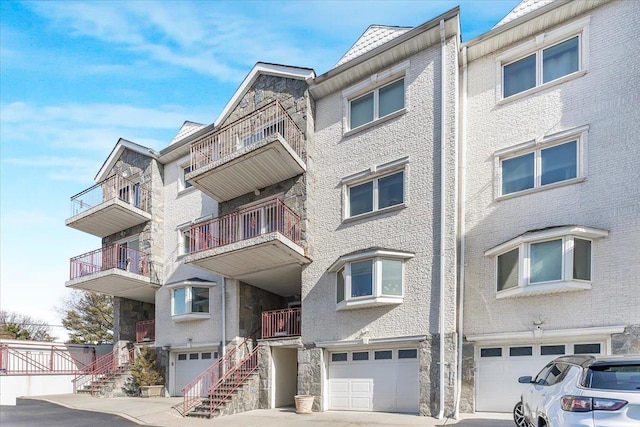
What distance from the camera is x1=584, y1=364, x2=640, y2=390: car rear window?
5.78 meters

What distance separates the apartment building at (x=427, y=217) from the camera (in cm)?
1137

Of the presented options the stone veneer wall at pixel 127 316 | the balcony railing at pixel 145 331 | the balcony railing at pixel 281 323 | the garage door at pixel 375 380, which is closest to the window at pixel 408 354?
the garage door at pixel 375 380

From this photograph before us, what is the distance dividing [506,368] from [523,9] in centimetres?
998

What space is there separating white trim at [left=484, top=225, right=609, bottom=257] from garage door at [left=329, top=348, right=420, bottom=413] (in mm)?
3899

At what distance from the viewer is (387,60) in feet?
49.0

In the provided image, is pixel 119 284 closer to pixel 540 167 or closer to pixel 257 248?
pixel 257 248

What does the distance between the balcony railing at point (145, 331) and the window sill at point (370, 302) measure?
38.1 ft

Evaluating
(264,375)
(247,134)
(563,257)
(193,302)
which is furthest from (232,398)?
(563,257)

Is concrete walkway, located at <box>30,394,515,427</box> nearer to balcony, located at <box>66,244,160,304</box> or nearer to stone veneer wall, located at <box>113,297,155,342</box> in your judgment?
balcony, located at <box>66,244,160,304</box>

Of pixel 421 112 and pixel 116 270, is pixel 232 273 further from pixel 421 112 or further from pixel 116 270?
pixel 421 112

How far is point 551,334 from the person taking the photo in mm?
11203

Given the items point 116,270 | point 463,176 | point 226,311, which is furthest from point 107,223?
point 463,176

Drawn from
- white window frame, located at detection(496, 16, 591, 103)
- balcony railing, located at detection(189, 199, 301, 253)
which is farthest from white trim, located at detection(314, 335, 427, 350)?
white window frame, located at detection(496, 16, 591, 103)

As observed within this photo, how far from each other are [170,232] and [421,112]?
1238 centimetres
